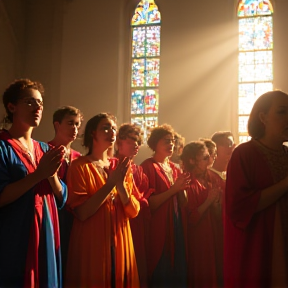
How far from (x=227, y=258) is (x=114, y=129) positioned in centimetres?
115

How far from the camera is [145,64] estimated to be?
26.3 ft

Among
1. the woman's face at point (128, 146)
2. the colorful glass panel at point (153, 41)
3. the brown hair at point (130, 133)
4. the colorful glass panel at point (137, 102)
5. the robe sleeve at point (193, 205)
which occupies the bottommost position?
the robe sleeve at point (193, 205)

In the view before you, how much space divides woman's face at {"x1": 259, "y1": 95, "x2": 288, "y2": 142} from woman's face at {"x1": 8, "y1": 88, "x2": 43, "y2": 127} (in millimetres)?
1148

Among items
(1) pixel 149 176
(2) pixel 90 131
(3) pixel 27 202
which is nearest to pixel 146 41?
(1) pixel 149 176

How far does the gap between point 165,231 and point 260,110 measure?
151cm

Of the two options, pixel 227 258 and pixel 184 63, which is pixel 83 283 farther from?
pixel 184 63

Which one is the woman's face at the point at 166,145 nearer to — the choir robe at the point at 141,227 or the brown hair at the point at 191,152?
the brown hair at the point at 191,152

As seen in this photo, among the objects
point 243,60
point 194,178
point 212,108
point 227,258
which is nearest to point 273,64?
point 243,60

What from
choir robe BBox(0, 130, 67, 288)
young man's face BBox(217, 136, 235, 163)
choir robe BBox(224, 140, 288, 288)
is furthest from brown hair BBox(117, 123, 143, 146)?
choir robe BBox(224, 140, 288, 288)

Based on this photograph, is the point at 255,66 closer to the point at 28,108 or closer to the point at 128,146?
the point at 128,146

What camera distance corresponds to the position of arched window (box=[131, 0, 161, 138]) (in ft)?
25.6

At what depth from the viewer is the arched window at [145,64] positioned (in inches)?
307

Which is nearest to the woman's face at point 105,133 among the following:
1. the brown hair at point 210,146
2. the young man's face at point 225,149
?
the brown hair at point 210,146

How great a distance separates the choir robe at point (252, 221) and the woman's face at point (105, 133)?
94 centimetres
